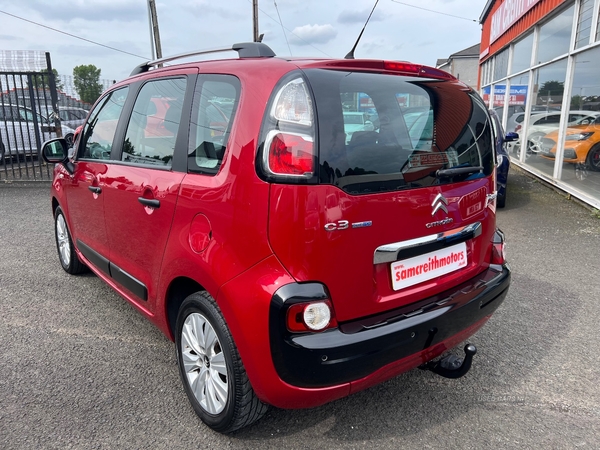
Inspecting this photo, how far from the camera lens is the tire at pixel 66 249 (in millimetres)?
4219

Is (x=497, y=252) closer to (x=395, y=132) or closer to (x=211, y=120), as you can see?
(x=395, y=132)

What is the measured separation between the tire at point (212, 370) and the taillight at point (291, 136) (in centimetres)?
72

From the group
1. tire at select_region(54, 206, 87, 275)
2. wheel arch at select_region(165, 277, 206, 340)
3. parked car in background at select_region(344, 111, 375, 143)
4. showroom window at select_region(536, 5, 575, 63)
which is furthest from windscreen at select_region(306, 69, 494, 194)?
showroom window at select_region(536, 5, 575, 63)

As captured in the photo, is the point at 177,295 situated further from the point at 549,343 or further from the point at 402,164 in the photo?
the point at 549,343

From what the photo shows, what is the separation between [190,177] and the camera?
86.7 inches

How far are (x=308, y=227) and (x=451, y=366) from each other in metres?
1.23

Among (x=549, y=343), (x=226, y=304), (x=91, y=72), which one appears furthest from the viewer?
(x=91, y=72)

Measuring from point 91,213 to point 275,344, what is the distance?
85.1 inches

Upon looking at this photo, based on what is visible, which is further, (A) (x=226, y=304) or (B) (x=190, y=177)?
(B) (x=190, y=177)

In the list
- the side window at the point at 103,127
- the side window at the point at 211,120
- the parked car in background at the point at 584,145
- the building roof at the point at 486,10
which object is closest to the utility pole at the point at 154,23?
the building roof at the point at 486,10

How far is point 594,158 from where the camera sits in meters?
7.35

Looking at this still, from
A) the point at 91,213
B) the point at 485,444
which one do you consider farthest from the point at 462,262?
the point at 91,213

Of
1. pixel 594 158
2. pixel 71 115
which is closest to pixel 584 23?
pixel 594 158

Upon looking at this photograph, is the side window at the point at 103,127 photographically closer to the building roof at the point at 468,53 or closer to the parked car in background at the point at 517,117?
the parked car in background at the point at 517,117
